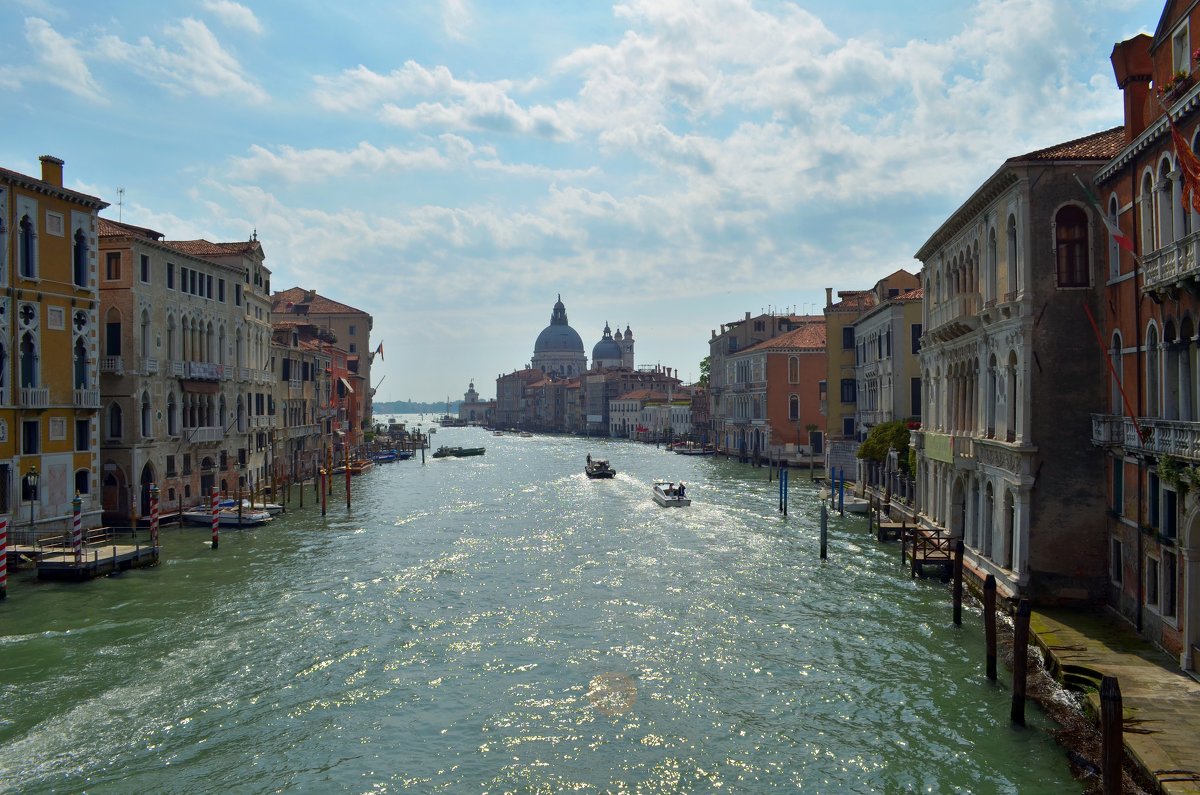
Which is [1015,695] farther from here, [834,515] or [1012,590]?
[834,515]

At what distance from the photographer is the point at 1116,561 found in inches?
697

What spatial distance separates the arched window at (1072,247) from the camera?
18484 millimetres

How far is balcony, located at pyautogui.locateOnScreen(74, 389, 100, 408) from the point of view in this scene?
2770 centimetres

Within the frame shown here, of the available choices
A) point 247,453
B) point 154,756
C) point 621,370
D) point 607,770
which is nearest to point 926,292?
point 607,770

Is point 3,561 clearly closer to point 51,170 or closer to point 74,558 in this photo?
point 74,558

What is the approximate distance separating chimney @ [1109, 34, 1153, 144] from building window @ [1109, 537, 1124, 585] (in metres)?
7.44

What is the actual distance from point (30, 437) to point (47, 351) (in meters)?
2.46

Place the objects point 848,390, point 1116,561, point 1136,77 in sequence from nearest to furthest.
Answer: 1. point 1136,77
2. point 1116,561
3. point 848,390

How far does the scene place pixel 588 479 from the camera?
2373 inches

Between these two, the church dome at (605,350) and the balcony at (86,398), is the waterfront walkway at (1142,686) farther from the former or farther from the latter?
the church dome at (605,350)

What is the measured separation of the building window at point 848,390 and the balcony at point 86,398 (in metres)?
38.2

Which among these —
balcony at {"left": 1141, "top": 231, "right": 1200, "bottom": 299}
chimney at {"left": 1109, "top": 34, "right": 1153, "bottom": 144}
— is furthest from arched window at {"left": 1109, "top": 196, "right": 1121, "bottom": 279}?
balcony at {"left": 1141, "top": 231, "right": 1200, "bottom": 299}

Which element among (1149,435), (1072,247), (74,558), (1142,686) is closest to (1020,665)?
(1142,686)

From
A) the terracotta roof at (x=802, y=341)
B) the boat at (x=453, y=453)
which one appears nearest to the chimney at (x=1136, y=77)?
the terracotta roof at (x=802, y=341)
